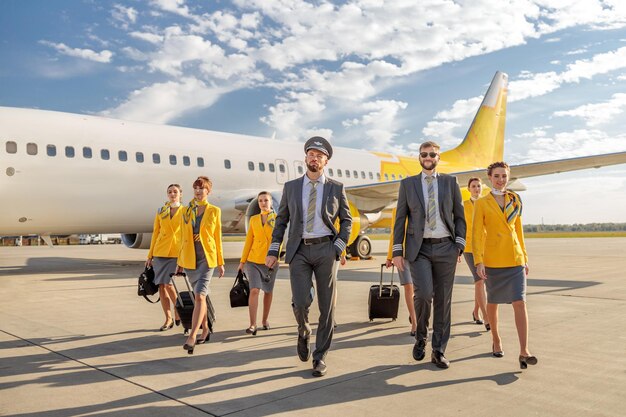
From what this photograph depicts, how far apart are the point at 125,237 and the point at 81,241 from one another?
35.3m

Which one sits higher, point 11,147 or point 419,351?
point 11,147

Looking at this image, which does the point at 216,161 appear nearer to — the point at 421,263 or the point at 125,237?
the point at 125,237

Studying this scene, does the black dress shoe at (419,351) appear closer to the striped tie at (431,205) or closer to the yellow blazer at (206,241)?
the striped tie at (431,205)

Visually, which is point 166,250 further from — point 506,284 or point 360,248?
point 360,248

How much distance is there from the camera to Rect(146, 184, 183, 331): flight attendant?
5473 millimetres

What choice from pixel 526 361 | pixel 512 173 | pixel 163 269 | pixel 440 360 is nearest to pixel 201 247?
pixel 163 269

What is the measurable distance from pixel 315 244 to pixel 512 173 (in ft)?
37.8

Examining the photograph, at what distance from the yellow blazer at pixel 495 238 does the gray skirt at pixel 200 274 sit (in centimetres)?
232

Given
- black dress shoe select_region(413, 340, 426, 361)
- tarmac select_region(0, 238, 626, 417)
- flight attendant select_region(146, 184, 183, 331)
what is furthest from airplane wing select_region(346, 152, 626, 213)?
black dress shoe select_region(413, 340, 426, 361)

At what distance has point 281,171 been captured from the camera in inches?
605

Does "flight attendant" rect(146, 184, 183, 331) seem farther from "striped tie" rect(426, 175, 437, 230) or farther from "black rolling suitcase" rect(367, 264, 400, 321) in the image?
"striped tie" rect(426, 175, 437, 230)

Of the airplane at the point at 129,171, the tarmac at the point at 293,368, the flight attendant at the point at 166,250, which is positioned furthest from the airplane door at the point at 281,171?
the flight attendant at the point at 166,250

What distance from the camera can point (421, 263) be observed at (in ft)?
13.6

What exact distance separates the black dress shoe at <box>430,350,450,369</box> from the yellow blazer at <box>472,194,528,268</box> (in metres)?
0.78
